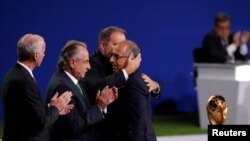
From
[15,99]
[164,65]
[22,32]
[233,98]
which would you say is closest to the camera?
[15,99]

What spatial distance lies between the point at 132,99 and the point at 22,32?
5.46 meters

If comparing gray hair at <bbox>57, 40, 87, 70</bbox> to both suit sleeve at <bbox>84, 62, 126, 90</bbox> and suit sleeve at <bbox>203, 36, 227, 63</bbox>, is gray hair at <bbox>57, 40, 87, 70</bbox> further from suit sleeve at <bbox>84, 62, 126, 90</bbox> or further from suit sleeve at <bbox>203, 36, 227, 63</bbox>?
suit sleeve at <bbox>203, 36, 227, 63</bbox>

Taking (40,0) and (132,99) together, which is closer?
(132,99)

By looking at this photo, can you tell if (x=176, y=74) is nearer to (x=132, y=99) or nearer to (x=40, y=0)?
(x=40, y=0)

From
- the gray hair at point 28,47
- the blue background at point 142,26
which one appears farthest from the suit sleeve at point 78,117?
the blue background at point 142,26

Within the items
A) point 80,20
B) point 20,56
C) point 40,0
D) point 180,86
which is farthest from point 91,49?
point 20,56

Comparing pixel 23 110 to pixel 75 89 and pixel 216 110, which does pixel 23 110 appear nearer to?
pixel 75 89

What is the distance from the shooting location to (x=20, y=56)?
13.0 feet

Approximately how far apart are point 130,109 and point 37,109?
58cm

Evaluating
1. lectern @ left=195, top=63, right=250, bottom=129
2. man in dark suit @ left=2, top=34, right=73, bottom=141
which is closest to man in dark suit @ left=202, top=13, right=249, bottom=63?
lectern @ left=195, top=63, right=250, bottom=129

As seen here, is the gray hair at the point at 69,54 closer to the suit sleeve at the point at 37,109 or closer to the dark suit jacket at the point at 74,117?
the dark suit jacket at the point at 74,117

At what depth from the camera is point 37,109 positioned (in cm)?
384

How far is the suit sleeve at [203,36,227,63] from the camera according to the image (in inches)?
325

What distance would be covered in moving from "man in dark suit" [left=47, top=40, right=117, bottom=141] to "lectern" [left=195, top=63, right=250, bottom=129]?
3988 millimetres
